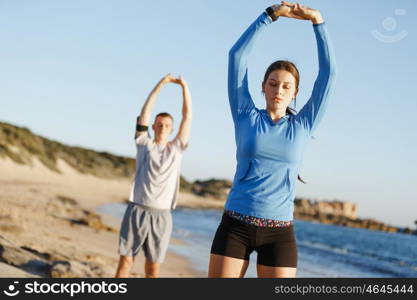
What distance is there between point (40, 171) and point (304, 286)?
3784 cm

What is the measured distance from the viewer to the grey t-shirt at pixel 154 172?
5539 millimetres

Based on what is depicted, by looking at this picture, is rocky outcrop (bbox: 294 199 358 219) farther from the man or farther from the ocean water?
the man

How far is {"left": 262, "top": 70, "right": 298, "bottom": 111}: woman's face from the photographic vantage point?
314 cm

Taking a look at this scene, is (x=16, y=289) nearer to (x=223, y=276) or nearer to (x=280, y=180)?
(x=223, y=276)

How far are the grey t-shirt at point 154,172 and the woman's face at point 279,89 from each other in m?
2.51

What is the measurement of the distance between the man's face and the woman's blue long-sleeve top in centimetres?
247

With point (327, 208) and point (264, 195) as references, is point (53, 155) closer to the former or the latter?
point (264, 195)

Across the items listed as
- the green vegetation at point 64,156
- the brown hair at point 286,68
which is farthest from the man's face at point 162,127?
the green vegetation at point 64,156

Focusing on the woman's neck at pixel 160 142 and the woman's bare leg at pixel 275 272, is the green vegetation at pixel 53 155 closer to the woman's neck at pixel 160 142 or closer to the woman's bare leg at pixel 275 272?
the woman's neck at pixel 160 142

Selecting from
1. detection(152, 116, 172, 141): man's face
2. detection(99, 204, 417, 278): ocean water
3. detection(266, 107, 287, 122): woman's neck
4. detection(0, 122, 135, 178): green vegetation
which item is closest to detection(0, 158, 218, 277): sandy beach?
detection(99, 204, 417, 278): ocean water

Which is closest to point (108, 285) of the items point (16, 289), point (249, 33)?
point (16, 289)

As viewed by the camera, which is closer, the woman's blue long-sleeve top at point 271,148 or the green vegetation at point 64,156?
the woman's blue long-sleeve top at point 271,148

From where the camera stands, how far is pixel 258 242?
9.84ft

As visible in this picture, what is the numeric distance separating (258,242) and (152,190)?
8.88 ft
